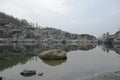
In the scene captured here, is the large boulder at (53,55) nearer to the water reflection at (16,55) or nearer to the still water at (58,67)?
the still water at (58,67)

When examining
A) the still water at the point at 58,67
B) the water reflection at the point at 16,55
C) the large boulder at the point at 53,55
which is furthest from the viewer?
the large boulder at the point at 53,55

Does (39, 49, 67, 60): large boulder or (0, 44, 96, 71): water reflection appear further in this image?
(39, 49, 67, 60): large boulder

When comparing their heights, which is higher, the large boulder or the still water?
the large boulder

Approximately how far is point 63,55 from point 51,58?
3.58 m

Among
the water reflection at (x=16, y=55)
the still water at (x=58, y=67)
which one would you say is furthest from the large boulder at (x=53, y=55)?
the water reflection at (x=16, y=55)

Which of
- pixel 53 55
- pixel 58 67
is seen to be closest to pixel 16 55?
pixel 53 55

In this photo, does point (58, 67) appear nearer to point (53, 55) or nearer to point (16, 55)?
point (53, 55)

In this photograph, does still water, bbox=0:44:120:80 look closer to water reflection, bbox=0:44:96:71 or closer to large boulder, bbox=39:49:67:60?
water reflection, bbox=0:44:96:71

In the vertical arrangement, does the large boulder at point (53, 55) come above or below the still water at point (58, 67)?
above

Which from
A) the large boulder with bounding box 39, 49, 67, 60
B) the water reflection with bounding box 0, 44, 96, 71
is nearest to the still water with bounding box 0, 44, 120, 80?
the water reflection with bounding box 0, 44, 96, 71

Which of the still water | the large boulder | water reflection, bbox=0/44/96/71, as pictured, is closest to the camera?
the still water

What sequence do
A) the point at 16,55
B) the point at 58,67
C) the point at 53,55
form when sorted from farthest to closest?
1. the point at 16,55
2. the point at 53,55
3. the point at 58,67

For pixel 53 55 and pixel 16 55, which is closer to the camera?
pixel 53 55

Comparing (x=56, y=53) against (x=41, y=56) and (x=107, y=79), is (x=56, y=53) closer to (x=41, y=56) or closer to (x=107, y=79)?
(x=41, y=56)
